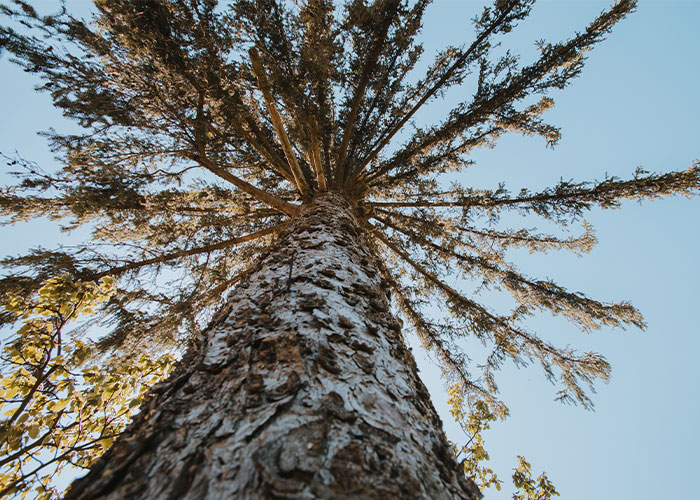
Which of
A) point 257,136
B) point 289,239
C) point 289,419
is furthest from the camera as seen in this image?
point 257,136

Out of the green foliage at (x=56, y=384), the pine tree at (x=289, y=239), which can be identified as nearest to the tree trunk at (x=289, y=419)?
the pine tree at (x=289, y=239)

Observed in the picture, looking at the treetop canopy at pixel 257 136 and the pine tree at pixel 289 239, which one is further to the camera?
the treetop canopy at pixel 257 136

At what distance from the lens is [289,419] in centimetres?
73

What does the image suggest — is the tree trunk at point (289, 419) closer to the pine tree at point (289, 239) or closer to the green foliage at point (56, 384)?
the pine tree at point (289, 239)

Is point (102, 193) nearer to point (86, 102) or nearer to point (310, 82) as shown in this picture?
point (86, 102)

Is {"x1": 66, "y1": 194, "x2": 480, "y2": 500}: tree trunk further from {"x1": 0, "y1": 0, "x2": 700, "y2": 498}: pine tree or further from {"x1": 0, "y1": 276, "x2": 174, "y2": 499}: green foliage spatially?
{"x1": 0, "y1": 276, "x2": 174, "y2": 499}: green foliage

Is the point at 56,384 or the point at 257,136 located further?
the point at 257,136

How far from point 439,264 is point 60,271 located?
5641mm

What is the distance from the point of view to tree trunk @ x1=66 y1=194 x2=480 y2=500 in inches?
23.4

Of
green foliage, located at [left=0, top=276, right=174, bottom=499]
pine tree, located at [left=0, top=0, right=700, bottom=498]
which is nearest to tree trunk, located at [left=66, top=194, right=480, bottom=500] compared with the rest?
pine tree, located at [left=0, top=0, right=700, bottom=498]

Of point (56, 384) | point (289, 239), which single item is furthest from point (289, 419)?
point (56, 384)

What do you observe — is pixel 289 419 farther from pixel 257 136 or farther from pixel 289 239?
pixel 257 136

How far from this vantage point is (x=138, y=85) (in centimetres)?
353

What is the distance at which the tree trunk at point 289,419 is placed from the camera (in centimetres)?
59
